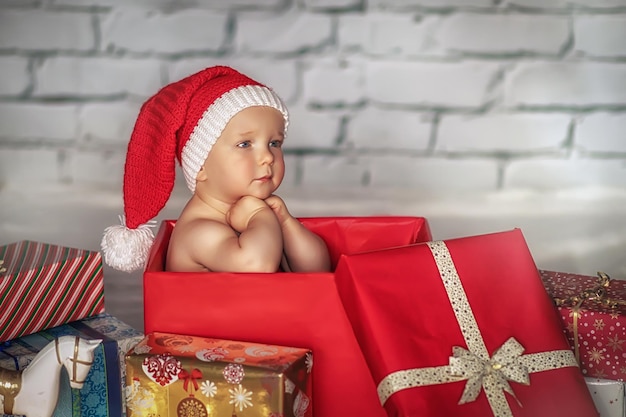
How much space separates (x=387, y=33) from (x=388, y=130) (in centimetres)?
23

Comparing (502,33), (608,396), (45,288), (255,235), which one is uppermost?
(502,33)

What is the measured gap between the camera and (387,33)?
1.83 metres

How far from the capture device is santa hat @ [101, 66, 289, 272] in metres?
1.17

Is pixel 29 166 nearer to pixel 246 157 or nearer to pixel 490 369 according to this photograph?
pixel 246 157

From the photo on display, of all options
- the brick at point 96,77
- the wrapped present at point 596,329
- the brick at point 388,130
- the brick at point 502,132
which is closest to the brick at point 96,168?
the brick at point 96,77

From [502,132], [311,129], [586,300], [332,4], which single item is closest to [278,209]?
[586,300]

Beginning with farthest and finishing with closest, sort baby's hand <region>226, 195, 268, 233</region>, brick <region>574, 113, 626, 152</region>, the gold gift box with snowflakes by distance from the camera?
brick <region>574, 113, 626, 152</region> < baby's hand <region>226, 195, 268, 233</region> < the gold gift box with snowflakes

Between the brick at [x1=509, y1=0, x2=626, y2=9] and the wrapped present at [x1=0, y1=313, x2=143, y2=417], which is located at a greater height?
the brick at [x1=509, y1=0, x2=626, y2=9]

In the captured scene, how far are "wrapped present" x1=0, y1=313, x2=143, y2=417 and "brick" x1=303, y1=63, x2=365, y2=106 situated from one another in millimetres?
861

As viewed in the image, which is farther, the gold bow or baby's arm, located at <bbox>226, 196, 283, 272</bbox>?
baby's arm, located at <bbox>226, 196, 283, 272</bbox>

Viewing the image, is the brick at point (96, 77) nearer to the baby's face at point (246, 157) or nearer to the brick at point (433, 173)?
the brick at point (433, 173)

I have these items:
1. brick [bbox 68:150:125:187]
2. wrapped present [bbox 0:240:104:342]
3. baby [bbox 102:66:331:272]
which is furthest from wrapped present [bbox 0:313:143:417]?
brick [bbox 68:150:125:187]

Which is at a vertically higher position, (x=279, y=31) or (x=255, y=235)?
(x=279, y=31)

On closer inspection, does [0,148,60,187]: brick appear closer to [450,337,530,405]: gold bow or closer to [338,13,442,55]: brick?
[338,13,442,55]: brick
